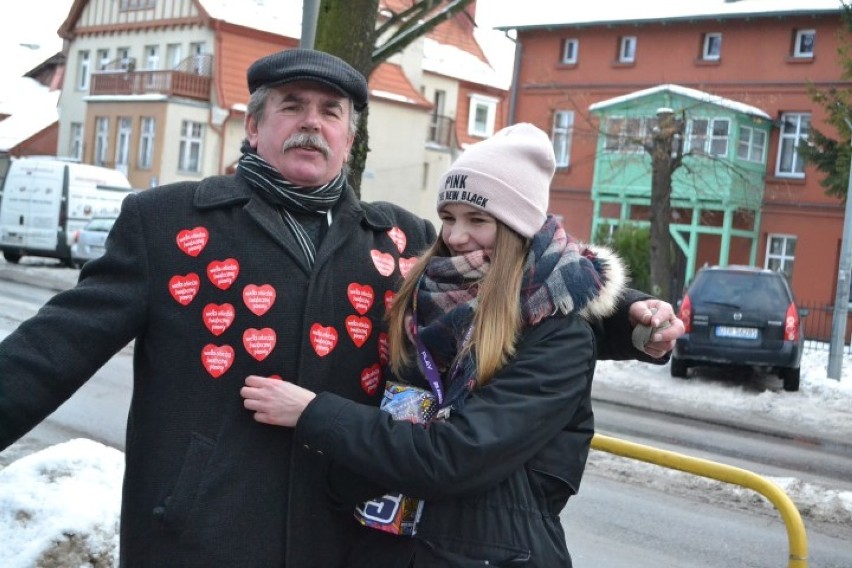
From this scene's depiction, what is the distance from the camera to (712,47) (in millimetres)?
34250

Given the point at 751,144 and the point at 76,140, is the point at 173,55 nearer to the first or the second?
the point at 76,140

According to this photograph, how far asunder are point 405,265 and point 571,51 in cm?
3571

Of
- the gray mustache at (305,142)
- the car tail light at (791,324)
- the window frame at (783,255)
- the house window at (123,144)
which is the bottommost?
the car tail light at (791,324)

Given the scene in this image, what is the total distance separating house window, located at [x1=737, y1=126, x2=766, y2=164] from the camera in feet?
106

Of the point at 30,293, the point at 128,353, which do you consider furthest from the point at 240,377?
the point at 30,293

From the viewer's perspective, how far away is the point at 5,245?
1095 inches

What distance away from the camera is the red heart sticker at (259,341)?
99.4 inches

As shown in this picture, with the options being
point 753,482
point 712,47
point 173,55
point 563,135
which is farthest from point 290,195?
point 173,55

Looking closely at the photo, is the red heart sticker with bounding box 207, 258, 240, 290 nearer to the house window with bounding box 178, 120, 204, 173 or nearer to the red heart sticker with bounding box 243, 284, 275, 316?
the red heart sticker with bounding box 243, 284, 275, 316

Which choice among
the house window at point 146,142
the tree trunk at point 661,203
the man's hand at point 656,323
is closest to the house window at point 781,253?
the tree trunk at point 661,203

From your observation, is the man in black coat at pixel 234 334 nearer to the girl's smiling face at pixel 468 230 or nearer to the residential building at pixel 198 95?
the girl's smiling face at pixel 468 230

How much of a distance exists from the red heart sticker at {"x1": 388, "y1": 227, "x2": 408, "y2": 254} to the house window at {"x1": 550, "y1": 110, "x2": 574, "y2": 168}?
112 ft

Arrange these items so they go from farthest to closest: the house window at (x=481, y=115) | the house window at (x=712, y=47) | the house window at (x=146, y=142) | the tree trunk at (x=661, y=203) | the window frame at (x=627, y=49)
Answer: the house window at (x=481, y=115), the house window at (x=146, y=142), the window frame at (x=627, y=49), the house window at (x=712, y=47), the tree trunk at (x=661, y=203)

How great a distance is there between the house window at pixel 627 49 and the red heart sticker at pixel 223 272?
34523 mm
